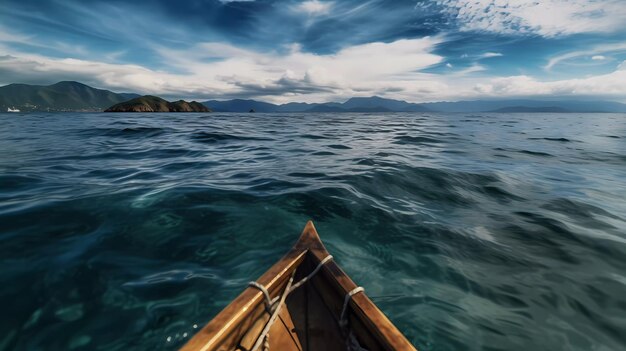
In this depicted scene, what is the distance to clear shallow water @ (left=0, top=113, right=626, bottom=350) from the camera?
379 centimetres

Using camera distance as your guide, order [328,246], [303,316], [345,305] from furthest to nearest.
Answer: [328,246] → [303,316] → [345,305]

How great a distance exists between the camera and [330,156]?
15.5 m

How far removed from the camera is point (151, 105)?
561 feet

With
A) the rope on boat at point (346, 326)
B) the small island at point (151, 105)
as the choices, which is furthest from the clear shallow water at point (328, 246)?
the small island at point (151, 105)

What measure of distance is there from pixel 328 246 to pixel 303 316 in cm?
221

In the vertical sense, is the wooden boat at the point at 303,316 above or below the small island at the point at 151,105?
below

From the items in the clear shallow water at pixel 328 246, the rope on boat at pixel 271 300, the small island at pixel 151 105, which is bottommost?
the clear shallow water at pixel 328 246

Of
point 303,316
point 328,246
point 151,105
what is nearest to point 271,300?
point 303,316

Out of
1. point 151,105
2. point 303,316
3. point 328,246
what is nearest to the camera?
point 303,316

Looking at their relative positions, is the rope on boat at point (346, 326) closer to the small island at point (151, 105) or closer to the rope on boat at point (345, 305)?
the rope on boat at point (345, 305)

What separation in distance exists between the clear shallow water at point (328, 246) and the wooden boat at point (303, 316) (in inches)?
40.5

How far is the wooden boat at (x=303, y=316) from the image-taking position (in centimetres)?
277

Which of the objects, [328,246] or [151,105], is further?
[151,105]

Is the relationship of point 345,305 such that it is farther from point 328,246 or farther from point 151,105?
point 151,105
